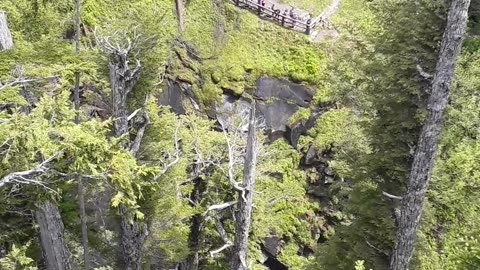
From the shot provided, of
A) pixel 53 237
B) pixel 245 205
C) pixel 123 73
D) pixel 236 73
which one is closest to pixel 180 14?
pixel 236 73

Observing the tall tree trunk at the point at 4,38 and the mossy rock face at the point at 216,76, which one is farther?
the mossy rock face at the point at 216,76

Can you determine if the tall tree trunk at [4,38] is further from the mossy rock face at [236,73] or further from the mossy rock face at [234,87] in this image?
the mossy rock face at [236,73]

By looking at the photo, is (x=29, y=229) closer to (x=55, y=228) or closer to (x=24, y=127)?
(x=55, y=228)

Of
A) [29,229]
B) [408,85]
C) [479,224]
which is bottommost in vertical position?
[29,229]

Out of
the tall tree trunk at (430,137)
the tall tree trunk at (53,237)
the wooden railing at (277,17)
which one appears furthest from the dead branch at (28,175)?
the wooden railing at (277,17)

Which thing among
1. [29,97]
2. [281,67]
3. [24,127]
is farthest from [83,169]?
[281,67]
